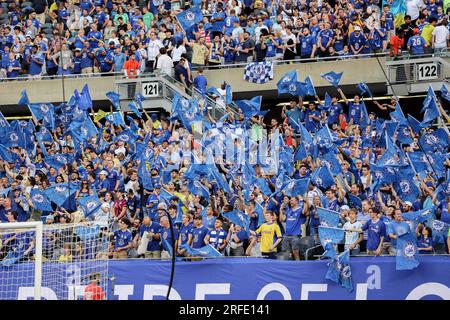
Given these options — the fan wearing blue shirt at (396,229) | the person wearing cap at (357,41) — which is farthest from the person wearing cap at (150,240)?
the person wearing cap at (357,41)

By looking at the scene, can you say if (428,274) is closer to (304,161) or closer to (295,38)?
(304,161)

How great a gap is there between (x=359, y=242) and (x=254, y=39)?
1065cm

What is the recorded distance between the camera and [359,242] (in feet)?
45.1

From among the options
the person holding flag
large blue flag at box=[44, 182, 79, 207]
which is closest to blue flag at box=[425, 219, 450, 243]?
the person holding flag

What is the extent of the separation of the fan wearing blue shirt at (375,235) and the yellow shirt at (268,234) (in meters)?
1.41

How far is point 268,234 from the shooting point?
14.3 meters

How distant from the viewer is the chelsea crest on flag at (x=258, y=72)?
22938mm

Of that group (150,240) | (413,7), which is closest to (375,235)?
(150,240)

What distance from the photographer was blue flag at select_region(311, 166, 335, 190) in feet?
51.3

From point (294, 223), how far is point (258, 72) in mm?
9147

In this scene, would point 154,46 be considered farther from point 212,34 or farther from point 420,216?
point 420,216

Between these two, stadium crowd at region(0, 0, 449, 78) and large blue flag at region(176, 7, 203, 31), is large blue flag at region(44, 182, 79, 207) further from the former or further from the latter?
large blue flag at region(176, 7, 203, 31)

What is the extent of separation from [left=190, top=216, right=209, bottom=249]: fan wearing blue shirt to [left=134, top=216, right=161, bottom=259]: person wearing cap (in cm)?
66
